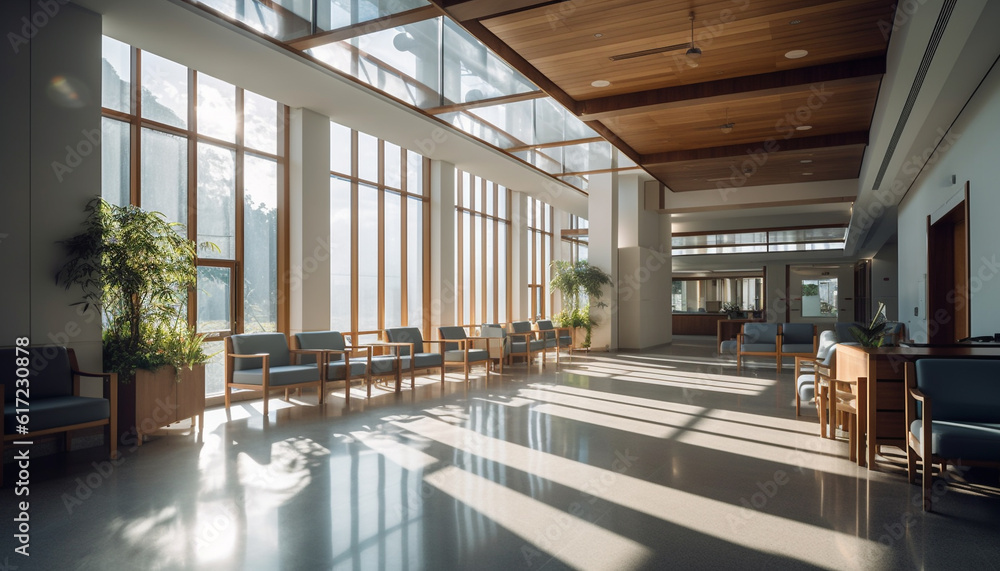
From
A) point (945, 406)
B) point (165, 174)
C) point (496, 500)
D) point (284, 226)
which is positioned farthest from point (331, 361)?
point (945, 406)

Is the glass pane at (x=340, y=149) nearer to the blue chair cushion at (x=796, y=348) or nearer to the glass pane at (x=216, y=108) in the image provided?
the glass pane at (x=216, y=108)

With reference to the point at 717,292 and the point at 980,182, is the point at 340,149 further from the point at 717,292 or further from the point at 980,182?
the point at 717,292

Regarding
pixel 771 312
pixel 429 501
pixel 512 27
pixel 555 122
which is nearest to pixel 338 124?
pixel 555 122

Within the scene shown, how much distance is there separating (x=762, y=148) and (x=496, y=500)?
8158 mm

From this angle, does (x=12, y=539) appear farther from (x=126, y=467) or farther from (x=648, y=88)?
(x=648, y=88)

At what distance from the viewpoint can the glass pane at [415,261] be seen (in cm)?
1147

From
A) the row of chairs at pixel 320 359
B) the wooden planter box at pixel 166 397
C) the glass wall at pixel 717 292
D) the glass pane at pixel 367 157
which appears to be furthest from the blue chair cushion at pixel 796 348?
the glass wall at pixel 717 292

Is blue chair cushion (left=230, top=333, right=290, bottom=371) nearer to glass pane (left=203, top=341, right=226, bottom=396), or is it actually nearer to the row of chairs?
the row of chairs

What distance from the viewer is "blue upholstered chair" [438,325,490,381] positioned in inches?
395

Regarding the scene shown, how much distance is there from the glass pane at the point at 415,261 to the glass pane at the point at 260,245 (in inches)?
122

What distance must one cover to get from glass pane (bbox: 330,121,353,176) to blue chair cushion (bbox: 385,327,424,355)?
2636 millimetres

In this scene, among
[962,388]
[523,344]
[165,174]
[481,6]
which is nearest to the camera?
[962,388]

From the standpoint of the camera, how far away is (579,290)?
576 inches

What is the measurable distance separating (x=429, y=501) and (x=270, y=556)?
1.07m
